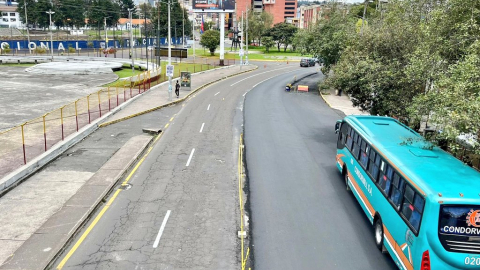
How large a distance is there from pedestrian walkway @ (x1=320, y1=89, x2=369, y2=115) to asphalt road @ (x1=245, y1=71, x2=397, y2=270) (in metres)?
6.99

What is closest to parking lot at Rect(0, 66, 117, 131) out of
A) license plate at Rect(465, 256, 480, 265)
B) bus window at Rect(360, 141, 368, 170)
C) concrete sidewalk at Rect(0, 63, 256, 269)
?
concrete sidewalk at Rect(0, 63, 256, 269)

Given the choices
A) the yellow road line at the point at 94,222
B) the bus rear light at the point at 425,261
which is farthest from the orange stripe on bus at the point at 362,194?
the yellow road line at the point at 94,222

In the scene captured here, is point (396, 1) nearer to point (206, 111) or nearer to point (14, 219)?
point (206, 111)

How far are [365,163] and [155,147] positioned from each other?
11.9 m

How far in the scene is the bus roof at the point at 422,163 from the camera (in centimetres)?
895

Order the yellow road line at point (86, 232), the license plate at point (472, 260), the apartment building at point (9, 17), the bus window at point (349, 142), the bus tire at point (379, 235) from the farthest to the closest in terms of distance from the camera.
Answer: the apartment building at point (9, 17) < the bus window at point (349, 142) < the bus tire at point (379, 235) < the yellow road line at point (86, 232) < the license plate at point (472, 260)

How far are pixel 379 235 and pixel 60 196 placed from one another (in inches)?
440

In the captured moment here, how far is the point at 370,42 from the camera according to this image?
67.8 feet

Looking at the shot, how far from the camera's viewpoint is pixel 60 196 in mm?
14648

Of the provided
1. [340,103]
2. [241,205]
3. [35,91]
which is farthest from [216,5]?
[241,205]

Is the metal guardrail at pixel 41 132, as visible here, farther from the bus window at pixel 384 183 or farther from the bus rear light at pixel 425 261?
the bus rear light at pixel 425 261

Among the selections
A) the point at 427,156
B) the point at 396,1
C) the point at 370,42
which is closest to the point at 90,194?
the point at 427,156

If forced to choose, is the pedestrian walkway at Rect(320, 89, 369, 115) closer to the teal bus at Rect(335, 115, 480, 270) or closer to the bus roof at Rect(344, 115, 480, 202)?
the bus roof at Rect(344, 115, 480, 202)

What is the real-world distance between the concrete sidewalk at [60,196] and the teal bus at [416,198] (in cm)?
902
